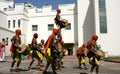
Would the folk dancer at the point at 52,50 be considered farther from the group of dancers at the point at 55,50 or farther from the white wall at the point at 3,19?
the white wall at the point at 3,19

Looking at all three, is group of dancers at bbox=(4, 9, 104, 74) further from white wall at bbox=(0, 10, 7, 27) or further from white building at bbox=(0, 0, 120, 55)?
white wall at bbox=(0, 10, 7, 27)

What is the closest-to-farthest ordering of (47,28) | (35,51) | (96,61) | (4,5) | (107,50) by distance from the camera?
(96,61), (35,51), (107,50), (47,28), (4,5)

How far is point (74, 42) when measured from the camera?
44875 mm

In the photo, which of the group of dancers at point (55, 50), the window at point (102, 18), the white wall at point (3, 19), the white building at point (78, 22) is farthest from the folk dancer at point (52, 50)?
the white wall at point (3, 19)

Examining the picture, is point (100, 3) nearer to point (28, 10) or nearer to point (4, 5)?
point (28, 10)

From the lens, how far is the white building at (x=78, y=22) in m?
36.7

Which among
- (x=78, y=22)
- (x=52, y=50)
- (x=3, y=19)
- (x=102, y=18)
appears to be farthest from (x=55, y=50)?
(x=3, y=19)

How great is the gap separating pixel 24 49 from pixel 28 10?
39.9 metres

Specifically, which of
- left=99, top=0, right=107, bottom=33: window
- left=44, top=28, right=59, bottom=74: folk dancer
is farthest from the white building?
left=44, top=28, right=59, bottom=74: folk dancer

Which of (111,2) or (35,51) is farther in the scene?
(111,2)

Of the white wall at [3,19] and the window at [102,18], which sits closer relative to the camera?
the window at [102,18]

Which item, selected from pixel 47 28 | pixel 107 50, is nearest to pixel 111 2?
pixel 107 50

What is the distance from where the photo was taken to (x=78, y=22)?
43.3m

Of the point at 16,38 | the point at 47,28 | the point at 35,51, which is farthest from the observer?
the point at 47,28
